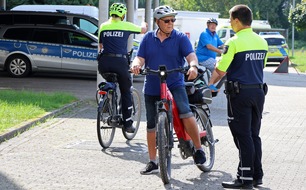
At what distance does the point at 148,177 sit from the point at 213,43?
27.9 feet

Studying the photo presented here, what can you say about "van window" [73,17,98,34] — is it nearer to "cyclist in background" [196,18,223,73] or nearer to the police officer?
"cyclist in background" [196,18,223,73]

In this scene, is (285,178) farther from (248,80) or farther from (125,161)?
(125,161)

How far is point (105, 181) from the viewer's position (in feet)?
28.3

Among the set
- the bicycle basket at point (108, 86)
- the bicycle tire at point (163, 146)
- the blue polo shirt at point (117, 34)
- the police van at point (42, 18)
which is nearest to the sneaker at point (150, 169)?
the bicycle tire at point (163, 146)

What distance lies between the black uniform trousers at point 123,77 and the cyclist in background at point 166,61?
2.36m

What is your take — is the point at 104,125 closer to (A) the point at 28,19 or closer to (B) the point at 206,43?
(B) the point at 206,43

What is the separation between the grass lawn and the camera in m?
12.9

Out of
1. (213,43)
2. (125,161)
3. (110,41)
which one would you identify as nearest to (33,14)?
(213,43)

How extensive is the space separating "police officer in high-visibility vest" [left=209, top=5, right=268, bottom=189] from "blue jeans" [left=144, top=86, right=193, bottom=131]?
0.51m

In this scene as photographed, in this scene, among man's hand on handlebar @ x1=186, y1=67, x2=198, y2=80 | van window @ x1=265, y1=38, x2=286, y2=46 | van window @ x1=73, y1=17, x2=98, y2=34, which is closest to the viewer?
man's hand on handlebar @ x1=186, y1=67, x2=198, y2=80

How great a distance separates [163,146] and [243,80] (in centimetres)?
104

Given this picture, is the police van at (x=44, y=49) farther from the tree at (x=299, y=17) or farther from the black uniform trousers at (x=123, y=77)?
the tree at (x=299, y=17)

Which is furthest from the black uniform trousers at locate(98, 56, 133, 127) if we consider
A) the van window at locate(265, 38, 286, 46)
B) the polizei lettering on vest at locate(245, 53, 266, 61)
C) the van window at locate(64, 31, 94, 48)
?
the van window at locate(265, 38, 286, 46)

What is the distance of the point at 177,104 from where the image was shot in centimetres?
887
